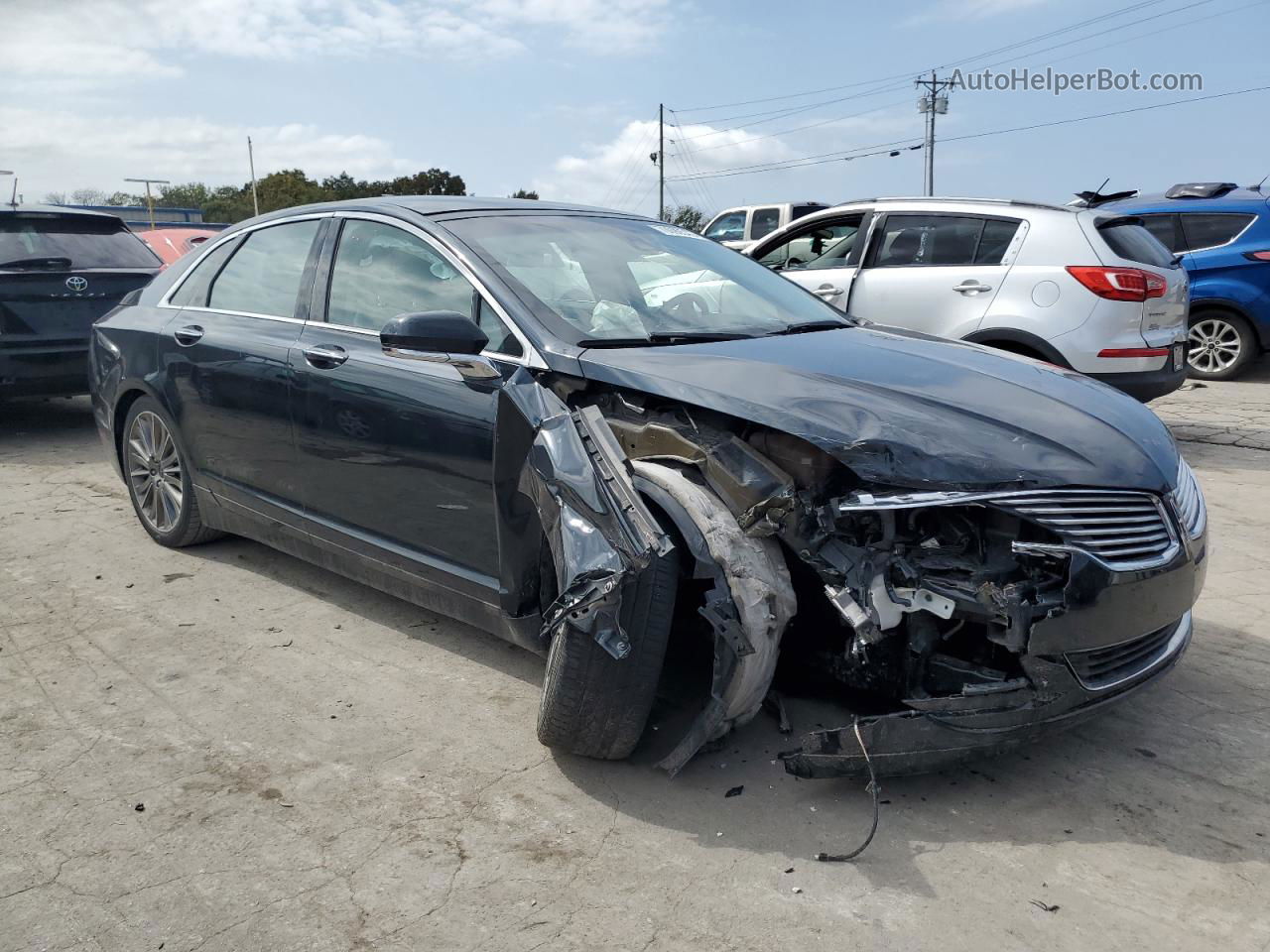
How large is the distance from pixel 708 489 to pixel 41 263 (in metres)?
6.81

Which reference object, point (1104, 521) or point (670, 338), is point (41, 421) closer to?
point (670, 338)

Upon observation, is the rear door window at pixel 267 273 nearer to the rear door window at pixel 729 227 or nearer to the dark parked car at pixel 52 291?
the dark parked car at pixel 52 291

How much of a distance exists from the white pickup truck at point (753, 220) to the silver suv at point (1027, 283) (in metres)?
9.42

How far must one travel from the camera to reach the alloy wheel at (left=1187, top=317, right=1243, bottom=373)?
10.5 metres

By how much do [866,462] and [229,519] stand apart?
3.11 metres

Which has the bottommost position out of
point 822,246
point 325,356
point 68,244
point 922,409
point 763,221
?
point 922,409

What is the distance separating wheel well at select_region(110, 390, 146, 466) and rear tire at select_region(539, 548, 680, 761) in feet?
10.6

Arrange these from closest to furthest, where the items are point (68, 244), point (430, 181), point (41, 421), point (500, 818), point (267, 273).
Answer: point (500, 818) < point (267, 273) < point (68, 244) < point (41, 421) < point (430, 181)

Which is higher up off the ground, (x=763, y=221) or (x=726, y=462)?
(x=763, y=221)

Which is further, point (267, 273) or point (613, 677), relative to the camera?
point (267, 273)

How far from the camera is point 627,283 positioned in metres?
3.82

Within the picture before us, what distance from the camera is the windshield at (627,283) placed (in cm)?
355

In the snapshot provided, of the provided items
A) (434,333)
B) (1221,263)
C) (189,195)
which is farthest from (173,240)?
(189,195)

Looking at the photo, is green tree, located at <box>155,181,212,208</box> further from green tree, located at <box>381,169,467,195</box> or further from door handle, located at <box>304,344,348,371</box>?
door handle, located at <box>304,344,348,371</box>
